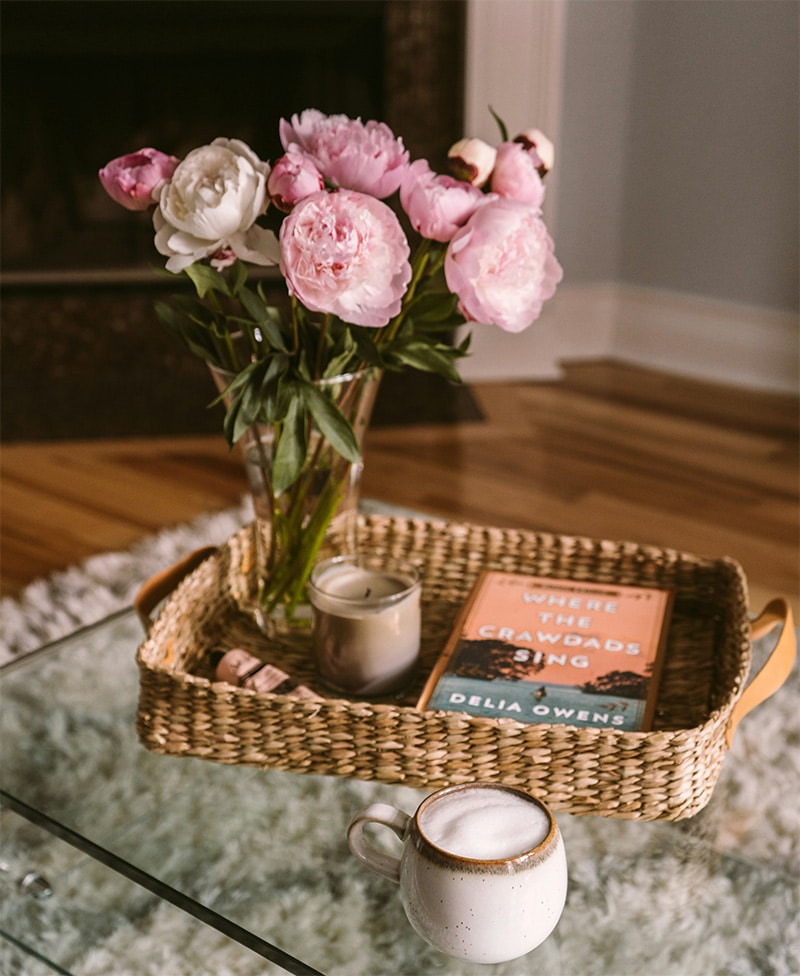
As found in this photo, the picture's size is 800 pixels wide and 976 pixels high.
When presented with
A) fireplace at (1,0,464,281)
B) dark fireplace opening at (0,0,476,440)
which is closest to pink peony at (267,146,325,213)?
dark fireplace opening at (0,0,476,440)

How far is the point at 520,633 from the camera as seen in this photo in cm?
102

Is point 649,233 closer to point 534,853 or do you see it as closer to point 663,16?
point 663,16

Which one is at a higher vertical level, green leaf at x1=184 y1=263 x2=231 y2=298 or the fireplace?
the fireplace

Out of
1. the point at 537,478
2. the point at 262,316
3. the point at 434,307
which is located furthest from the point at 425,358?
the point at 537,478

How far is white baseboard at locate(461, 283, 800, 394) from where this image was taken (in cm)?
284

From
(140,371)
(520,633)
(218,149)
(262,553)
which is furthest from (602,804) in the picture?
(140,371)

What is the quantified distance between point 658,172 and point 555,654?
2.21 m

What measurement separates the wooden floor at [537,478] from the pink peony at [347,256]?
1.21 metres

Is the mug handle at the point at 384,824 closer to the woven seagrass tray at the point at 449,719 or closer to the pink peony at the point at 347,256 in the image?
the woven seagrass tray at the point at 449,719

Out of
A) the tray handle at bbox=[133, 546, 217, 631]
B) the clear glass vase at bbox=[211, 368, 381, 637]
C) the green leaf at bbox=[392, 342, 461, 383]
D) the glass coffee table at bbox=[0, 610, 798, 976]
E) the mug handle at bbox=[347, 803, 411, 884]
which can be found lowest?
the glass coffee table at bbox=[0, 610, 798, 976]

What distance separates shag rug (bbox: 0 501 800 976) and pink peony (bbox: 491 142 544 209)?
0.52 metres

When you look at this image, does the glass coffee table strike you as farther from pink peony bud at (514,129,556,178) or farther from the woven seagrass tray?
pink peony bud at (514,129,556,178)

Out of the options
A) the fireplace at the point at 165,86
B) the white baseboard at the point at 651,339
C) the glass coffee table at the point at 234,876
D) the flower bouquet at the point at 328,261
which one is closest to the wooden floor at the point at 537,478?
the white baseboard at the point at 651,339

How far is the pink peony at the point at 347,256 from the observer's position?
31.9 inches
